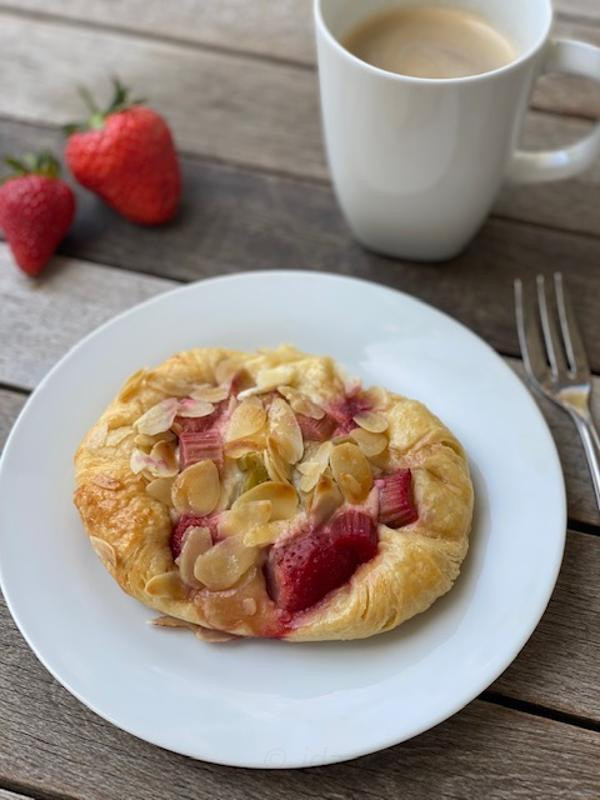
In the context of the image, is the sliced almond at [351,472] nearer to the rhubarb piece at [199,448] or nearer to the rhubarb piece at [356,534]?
the rhubarb piece at [356,534]

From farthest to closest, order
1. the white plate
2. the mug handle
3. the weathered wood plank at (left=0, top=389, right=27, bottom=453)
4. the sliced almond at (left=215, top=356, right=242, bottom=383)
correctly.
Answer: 1. the mug handle
2. the weathered wood plank at (left=0, top=389, right=27, bottom=453)
3. the sliced almond at (left=215, top=356, right=242, bottom=383)
4. the white plate

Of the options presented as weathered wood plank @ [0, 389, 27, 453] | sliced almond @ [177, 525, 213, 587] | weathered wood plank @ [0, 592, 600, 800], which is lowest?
weathered wood plank @ [0, 592, 600, 800]

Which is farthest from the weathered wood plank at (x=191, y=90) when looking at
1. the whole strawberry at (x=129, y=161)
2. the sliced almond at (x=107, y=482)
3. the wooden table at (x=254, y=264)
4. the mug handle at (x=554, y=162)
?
the sliced almond at (x=107, y=482)

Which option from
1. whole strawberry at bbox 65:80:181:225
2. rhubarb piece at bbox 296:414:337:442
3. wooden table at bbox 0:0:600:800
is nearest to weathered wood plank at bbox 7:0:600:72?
wooden table at bbox 0:0:600:800

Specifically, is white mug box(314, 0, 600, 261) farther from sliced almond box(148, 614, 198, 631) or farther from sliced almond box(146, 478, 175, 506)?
sliced almond box(148, 614, 198, 631)

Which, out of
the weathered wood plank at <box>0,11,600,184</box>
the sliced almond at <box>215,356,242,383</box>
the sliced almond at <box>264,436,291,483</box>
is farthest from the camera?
the weathered wood plank at <box>0,11,600,184</box>

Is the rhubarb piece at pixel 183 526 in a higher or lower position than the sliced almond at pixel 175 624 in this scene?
higher

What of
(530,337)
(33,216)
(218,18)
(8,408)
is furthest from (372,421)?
(218,18)
